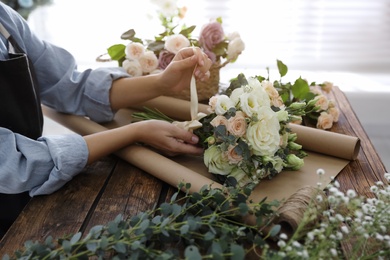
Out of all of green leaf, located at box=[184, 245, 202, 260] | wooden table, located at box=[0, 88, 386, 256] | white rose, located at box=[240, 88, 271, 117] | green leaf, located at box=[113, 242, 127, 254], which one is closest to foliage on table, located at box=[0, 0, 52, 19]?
wooden table, located at box=[0, 88, 386, 256]

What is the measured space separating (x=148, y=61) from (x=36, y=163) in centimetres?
61

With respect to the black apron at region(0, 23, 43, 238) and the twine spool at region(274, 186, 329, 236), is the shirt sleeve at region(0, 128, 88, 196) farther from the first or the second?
the twine spool at region(274, 186, 329, 236)

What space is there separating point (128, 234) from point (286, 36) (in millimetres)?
1940

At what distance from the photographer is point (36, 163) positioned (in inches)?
45.3

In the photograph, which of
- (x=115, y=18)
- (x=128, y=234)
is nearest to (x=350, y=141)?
(x=128, y=234)

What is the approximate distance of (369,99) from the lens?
2.64 metres

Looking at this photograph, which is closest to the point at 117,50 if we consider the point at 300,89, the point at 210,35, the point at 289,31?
the point at 210,35

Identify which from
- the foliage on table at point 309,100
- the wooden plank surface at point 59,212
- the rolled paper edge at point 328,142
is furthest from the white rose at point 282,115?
the wooden plank surface at point 59,212

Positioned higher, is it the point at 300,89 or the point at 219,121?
the point at 219,121

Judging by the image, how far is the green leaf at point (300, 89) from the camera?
1.55 meters

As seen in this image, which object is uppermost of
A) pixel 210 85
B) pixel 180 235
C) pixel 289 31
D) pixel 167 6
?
pixel 167 6

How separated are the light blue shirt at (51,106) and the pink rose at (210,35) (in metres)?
0.30

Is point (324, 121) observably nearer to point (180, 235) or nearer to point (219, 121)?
point (219, 121)

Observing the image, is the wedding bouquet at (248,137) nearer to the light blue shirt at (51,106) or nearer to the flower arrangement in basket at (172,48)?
the light blue shirt at (51,106)
